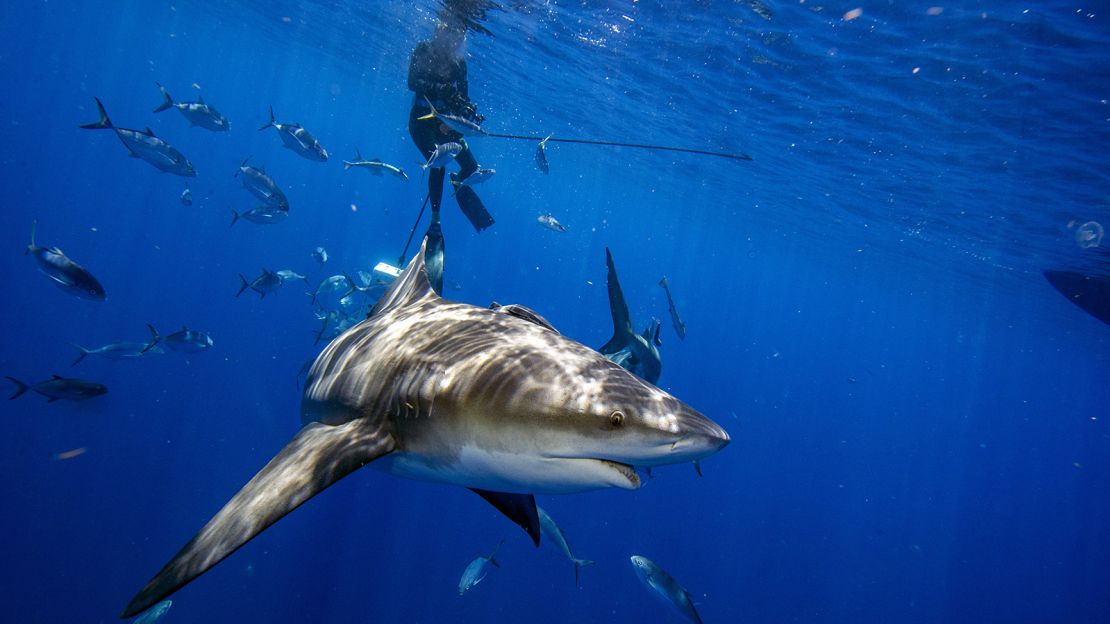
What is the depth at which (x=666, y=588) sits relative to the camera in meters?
6.22

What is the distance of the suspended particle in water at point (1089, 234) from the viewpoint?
1653 centimetres

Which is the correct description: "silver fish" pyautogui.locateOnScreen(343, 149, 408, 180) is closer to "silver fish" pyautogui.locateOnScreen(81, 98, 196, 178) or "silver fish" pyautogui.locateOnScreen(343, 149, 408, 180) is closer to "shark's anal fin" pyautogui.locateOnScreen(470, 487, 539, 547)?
"silver fish" pyautogui.locateOnScreen(81, 98, 196, 178)

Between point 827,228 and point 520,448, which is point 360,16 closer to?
point 520,448

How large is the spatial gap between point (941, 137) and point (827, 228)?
54.9 ft

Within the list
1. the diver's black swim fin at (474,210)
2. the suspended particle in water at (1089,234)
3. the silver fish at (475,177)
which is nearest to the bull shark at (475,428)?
the silver fish at (475,177)

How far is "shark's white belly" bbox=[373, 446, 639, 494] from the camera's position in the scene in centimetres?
190

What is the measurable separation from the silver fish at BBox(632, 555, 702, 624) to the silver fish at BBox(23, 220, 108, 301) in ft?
25.0

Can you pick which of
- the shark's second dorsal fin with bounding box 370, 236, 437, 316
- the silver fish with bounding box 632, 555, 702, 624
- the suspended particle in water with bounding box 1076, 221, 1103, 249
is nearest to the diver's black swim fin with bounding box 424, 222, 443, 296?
the shark's second dorsal fin with bounding box 370, 236, 437, 316

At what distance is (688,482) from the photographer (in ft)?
87.6

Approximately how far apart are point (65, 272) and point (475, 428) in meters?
7.49

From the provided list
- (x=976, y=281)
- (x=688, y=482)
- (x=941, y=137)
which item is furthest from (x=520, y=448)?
(x=976, y=281)

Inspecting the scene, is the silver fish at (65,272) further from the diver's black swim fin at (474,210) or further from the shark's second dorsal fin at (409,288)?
the diver's black swim fin at (474,210)

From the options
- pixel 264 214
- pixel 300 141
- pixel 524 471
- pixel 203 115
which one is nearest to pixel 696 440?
pixel 524 471

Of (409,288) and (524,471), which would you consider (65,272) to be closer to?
(409,288)
